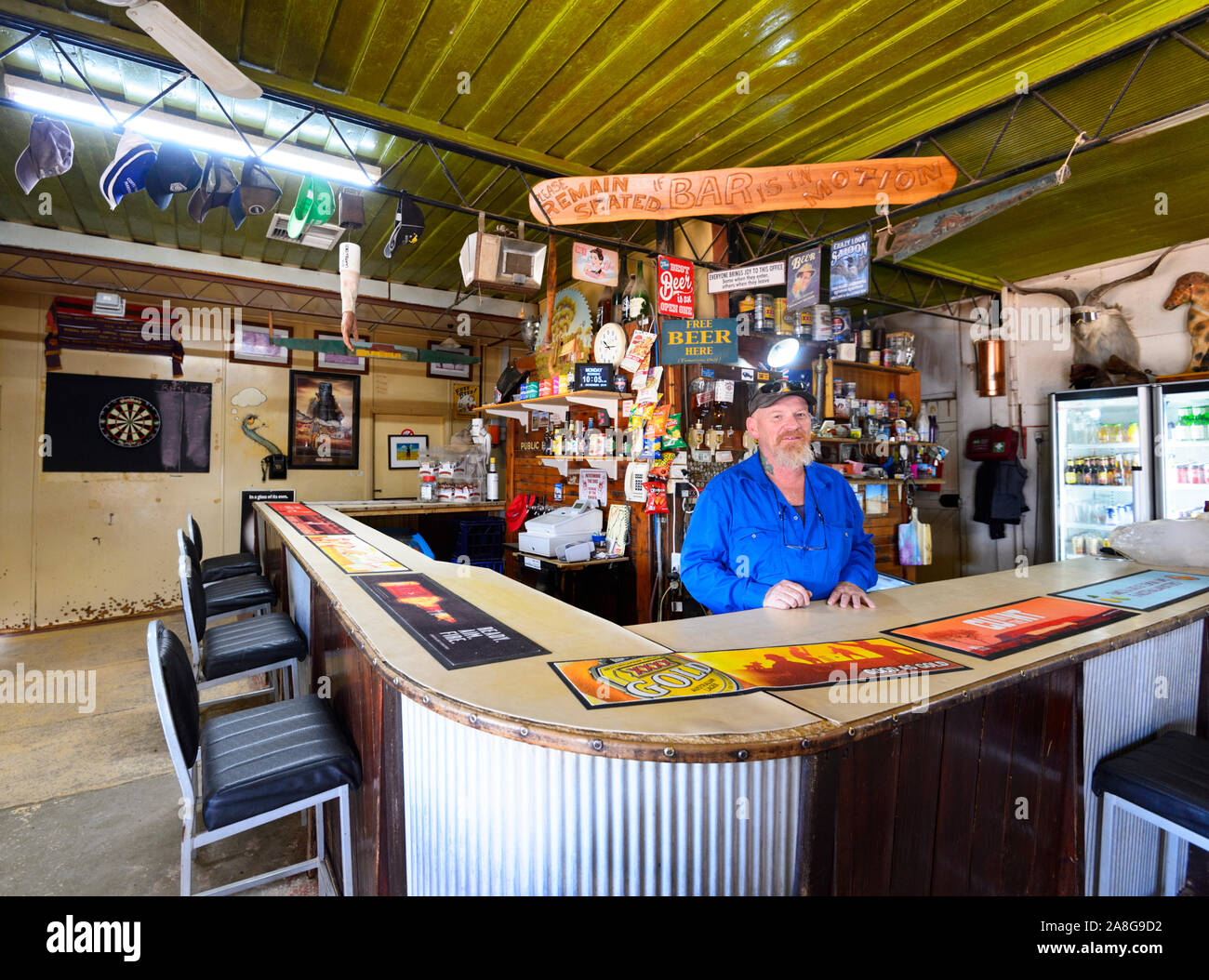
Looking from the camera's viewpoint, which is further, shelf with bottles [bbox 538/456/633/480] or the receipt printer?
shelf with bottles [bbox 538/456/633/480]

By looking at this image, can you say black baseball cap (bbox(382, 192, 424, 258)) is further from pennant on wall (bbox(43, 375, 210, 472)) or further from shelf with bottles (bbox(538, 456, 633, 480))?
pennant on wall (bbox(43, 375, 210, 472))

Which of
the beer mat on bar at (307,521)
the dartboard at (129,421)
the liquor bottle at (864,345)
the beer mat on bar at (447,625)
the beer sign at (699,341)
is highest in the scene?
the liquor bottle at (864,345)

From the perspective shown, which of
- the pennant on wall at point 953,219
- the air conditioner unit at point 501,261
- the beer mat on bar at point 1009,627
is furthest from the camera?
the air conditioner unit at point 501,261

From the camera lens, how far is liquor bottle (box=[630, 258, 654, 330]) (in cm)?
513

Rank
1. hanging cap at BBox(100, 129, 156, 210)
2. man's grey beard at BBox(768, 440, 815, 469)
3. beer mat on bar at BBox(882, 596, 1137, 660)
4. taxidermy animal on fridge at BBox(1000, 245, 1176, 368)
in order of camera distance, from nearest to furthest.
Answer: beer mat on bar at BBox(882, 596, 1137, 660) → man's grey beard at BBox(768, 440, 815, 469) → hanging cap at BBox(100, 129, 156, 210) → taxidermy animal on fridge at BBox(1000, 245, 1176, 368)

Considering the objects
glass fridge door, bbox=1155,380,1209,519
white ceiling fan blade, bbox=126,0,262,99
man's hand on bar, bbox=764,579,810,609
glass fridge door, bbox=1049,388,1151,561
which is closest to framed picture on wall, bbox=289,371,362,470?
white ceiling fan blade, bbox=126,0,262,99

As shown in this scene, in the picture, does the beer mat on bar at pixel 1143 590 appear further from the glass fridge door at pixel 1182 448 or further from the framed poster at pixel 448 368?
the framed poster at pixel 448 368

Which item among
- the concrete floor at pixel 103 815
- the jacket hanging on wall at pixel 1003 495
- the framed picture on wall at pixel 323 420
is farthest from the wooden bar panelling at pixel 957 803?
the framed picture on wall at pixel 323 420

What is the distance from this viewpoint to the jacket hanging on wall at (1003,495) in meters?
6.63

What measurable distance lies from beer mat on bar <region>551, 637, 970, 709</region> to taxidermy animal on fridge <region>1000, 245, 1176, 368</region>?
21.8 ft

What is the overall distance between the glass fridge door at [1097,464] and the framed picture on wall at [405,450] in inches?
288

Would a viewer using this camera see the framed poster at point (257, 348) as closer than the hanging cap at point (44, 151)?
No

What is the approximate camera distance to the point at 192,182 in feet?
11.6

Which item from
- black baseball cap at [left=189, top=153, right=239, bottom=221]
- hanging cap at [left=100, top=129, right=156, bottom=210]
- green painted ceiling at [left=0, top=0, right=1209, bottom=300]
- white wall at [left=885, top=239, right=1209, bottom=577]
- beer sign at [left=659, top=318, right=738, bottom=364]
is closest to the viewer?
green painted ceiling at [left=0, top=0, right=1209, bottom=300]
